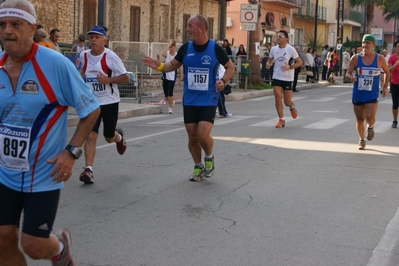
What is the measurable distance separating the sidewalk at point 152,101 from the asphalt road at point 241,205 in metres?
4.14

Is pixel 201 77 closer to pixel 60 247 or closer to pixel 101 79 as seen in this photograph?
pixel 101 79

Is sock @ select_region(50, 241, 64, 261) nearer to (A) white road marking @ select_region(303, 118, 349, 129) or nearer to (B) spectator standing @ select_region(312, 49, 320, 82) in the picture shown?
(A) white road marking @ select_region(303, 118, 349, 129)

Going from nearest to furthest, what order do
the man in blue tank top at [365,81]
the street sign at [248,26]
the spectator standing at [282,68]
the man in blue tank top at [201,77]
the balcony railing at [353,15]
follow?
1. the man in blue tank top at [201,77]
2. the man in blue tank top at [365,81]
3. the spectator standing at [282,68]
4. the street sign at [248,26]
5. the balcony railing at [353,15]

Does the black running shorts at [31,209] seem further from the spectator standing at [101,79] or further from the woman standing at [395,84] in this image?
the woman standing at [395,84]

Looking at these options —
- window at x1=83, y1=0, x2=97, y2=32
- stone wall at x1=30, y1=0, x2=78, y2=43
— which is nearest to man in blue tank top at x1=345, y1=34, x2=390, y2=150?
stone wall at x1=30, y1=0, x2=78, y2=43

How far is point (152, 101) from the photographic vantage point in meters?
22.5

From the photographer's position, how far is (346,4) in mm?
74875

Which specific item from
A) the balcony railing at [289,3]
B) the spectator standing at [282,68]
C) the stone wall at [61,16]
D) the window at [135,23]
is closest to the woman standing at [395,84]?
the spectator standing at [282,68]

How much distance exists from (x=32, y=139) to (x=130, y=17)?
28.0 metres

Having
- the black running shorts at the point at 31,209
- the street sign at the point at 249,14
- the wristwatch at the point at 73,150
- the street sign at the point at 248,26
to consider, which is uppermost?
the street sign at the point at 249,14

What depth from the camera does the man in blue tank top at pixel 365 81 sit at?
12.0 metres

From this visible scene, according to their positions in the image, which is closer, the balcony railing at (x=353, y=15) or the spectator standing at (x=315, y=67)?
the spectator standing at (x=315, y=67)

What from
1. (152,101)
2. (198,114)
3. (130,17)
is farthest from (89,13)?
(198,114)

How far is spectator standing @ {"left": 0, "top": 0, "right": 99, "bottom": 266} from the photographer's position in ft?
13.8
